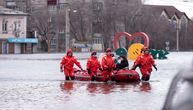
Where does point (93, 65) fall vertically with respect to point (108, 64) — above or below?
below

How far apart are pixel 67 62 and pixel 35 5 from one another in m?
86.2

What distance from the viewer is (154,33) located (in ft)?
346

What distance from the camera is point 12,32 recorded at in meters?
94.4

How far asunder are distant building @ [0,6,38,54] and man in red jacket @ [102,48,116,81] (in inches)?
2757

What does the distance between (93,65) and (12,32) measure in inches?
2840

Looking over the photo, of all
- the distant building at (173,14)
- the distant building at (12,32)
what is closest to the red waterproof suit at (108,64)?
the distant building at (12,32)

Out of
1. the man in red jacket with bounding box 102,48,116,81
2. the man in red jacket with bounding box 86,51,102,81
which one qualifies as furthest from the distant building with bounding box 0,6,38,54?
the man in red jacket with bounding box 102,48,116,81

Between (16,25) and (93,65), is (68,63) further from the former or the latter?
(16,25)

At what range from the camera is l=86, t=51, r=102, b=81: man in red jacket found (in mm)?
23531

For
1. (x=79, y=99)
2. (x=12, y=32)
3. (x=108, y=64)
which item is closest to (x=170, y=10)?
(x=12, y=32)

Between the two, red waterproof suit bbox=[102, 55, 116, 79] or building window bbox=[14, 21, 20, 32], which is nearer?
red waterproof suit bbox=[102, 55, 116, 79]

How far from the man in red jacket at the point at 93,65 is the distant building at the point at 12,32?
69.4m

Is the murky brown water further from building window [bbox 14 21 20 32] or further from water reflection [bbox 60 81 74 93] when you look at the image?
building window [bbox 14 21 20 32]

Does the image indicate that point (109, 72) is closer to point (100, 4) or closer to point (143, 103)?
point (143, 103)
